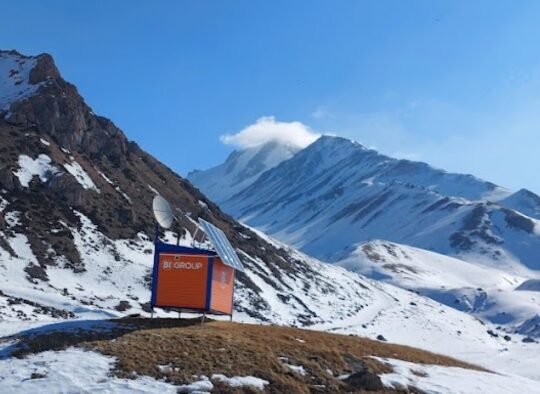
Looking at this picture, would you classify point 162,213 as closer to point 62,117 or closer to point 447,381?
point 447,381

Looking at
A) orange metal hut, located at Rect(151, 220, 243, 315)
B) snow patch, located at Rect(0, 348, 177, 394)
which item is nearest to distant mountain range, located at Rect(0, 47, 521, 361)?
orange metal hut, located at Rect(151, 220, 243, 315)

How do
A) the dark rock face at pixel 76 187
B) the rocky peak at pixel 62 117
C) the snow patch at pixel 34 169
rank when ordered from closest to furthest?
the dark rock face at pixel 76 187 → the snow patch at pixel 34 169 → the rocky peak at pixel 62 117

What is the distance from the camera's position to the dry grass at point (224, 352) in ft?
87.3

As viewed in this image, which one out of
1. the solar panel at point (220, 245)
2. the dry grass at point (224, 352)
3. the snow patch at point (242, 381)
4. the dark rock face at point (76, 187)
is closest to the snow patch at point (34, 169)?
the dark rock face at point (76, 187)

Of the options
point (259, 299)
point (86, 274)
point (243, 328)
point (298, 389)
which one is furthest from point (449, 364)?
point (259, 299)

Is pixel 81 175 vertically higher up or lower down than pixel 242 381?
higher up

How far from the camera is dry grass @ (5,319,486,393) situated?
26.6 meters

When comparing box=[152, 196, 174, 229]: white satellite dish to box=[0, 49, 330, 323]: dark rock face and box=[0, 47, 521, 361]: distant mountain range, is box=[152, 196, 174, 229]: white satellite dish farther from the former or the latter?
box=[0, 49, 330, 323]: dark rock face

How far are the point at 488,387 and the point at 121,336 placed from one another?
16.0 m

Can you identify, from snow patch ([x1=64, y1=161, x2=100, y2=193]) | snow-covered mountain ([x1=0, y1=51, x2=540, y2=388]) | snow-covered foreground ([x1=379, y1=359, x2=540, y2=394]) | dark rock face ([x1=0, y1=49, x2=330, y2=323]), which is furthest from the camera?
snow patch ([x1=64, y1=161, x2=100, y2=193])

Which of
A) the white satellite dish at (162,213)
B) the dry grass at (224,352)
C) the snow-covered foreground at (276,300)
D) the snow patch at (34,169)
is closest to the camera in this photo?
the dry grass at (224,352)

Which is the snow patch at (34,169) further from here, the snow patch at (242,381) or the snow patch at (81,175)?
the snow patch at (242,381)

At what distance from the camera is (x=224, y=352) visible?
28797 mm

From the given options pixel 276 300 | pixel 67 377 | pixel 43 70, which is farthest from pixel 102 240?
pixel 67 377
